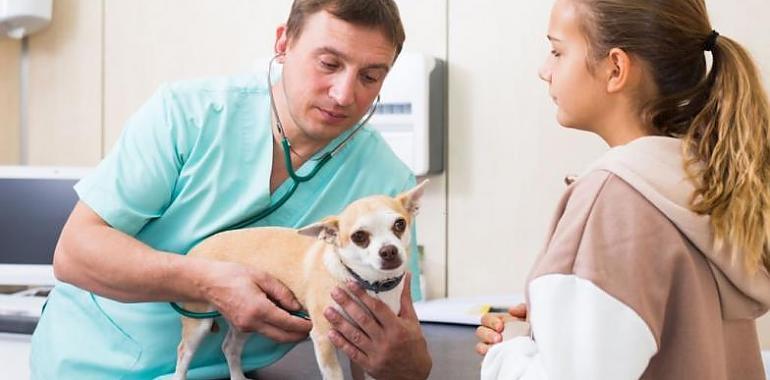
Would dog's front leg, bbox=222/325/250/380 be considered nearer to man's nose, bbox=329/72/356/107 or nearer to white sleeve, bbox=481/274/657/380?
man's nose, bbox=329/72/356/107

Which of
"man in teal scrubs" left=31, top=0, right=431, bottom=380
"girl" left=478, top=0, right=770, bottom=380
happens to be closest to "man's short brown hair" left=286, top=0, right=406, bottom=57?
"man in teal scrubs" left=31, top=0, right=431, bottom=380

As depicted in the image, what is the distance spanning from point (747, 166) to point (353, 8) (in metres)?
0.47

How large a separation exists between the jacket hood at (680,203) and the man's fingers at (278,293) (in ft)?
1.18

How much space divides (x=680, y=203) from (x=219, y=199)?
0.56 metres

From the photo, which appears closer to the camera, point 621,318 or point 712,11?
point 621,318

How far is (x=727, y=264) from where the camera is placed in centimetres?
80

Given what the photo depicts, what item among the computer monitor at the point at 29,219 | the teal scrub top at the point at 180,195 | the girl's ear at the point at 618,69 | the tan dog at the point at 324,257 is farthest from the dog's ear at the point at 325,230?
the computer monitor at the point at 29,219

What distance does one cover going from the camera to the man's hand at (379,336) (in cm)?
94

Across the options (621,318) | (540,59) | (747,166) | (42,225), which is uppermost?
(540,59)

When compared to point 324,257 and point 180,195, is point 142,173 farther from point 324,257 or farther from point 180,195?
point 324,257

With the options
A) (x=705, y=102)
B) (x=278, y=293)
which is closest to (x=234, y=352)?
(x=278, y=293)

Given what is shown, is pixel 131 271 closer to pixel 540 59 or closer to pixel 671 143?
pixel 671 143

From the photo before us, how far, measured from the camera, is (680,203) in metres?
0.79

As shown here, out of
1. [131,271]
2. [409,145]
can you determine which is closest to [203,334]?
[131,271]
